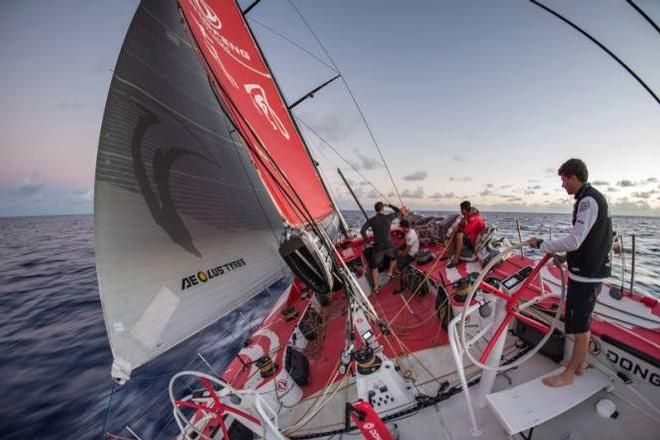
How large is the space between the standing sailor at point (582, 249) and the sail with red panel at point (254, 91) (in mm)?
2681

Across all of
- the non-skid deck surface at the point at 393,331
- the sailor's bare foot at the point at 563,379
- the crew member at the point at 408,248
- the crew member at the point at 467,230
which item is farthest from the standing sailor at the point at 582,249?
the crew member at the point at 408,248

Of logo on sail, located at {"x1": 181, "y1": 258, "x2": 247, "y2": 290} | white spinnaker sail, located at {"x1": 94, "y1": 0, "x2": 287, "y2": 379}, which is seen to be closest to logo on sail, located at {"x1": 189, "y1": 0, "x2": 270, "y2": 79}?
white spinnaker sail, located at {"x1": 94, "y1": 0, "x2": 287, "y2": 379}

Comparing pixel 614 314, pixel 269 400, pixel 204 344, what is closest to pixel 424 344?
pixel 614 314

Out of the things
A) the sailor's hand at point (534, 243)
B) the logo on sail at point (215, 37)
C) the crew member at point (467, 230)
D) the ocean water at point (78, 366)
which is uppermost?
the logo on sail at point (215, 37)

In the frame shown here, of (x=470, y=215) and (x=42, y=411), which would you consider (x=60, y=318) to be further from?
(x=470, y=215)

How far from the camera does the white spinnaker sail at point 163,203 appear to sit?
303cm

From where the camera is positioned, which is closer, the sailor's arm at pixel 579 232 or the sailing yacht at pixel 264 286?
the sailor's arm at pixel 579 232

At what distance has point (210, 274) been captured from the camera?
391cm

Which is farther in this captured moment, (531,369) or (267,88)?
(267,88)

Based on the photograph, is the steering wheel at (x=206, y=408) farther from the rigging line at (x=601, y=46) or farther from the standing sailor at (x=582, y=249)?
the rigging line at (x=601, y=46)

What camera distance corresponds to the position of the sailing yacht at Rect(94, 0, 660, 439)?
2.24m

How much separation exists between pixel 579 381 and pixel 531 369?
44 cm

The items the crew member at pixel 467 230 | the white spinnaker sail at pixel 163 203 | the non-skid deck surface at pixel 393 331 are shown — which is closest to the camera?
the white spinnaker sail at pixel 163 203

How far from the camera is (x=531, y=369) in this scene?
2.79 metres
